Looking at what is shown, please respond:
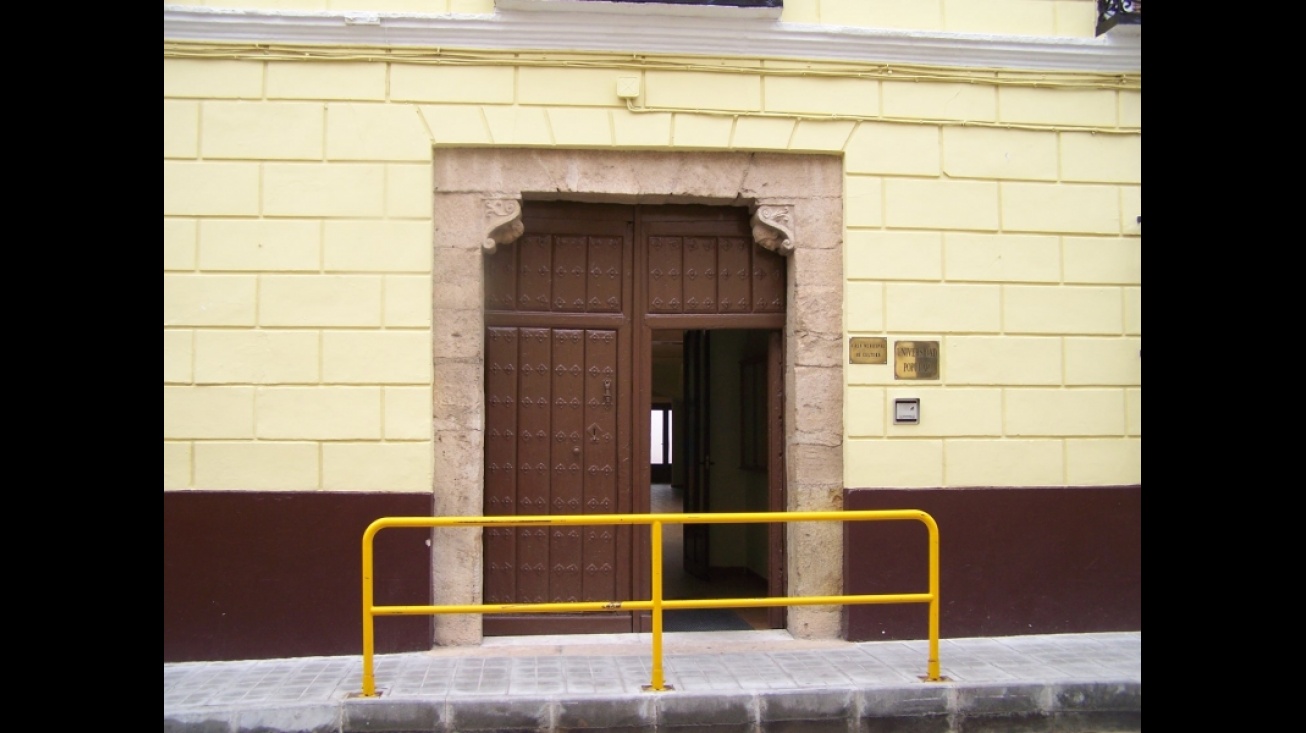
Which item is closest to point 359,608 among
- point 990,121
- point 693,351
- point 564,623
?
point 564,623

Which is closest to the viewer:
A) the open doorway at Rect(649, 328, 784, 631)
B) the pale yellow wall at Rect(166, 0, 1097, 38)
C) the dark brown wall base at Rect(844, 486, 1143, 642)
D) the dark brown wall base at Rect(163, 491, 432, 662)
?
the dark brown wall base at Rect(163, 491, 432, 662)

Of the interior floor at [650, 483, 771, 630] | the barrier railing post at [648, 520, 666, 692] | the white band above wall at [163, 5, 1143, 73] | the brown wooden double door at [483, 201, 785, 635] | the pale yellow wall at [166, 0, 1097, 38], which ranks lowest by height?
the interior floor at [650, 483, 771, 630]

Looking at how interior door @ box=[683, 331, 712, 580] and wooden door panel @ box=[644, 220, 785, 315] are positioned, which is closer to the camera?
wooden door panel @ box=[644, 220, 785, 315]

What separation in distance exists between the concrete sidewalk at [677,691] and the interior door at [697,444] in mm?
2724

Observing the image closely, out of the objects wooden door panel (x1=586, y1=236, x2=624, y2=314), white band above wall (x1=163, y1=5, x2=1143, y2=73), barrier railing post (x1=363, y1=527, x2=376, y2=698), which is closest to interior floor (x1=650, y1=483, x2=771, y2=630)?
wooden door panel (x1=586, y1=236, x2=624, y2=314)

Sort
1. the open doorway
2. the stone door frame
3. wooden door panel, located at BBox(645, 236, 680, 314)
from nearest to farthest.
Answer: the stone door frame, wooden door panel, located at BBox(645, 236, 680, 314), the open doorway

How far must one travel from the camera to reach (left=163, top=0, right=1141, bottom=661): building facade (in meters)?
6.16

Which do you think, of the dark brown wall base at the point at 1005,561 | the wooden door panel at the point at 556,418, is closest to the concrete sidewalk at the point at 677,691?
the dark brown wall base at the point at 1005,561

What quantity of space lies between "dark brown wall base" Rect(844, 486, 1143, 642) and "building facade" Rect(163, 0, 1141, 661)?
21mm

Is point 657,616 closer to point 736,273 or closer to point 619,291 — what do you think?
point 619,291

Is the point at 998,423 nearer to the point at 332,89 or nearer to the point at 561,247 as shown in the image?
the point at 561,247

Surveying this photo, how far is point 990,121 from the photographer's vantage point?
668cm

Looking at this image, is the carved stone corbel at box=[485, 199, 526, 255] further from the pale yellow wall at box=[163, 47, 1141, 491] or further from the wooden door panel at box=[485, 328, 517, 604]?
the wooden door panel at box=[485, 328, 517, 604]

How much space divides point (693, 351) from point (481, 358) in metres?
3.22
